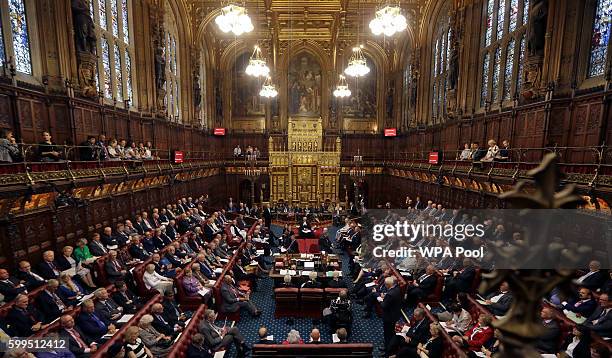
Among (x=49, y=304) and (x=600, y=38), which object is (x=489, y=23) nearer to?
(x=600, y=38)

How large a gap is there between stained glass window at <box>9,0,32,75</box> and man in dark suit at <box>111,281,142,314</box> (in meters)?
7.55

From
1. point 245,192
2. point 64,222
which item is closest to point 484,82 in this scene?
point 64,222

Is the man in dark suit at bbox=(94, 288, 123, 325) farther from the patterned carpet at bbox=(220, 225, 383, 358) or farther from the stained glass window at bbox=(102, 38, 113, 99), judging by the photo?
the stained glass window at bbox=(102, 38, 113, 99)

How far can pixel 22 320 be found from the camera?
5.80 m

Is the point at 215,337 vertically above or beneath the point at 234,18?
beneath

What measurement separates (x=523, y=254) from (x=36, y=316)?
862 centimetres

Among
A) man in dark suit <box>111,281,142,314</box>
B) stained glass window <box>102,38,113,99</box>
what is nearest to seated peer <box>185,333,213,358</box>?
man in dark suit <box>111,281,142,314</box>

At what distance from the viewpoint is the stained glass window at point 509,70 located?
501 inches

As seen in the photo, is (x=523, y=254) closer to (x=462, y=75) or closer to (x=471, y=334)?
(x=471, y=334)

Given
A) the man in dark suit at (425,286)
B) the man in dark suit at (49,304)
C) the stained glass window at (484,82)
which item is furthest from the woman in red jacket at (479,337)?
the stained glass window at (484,82)

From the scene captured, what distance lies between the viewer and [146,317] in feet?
19.7

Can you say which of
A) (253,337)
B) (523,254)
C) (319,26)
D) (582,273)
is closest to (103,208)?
(253,337)

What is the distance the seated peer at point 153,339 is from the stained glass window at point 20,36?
9.07m

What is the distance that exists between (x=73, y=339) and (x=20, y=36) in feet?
31.0
